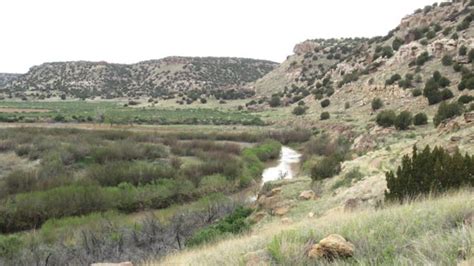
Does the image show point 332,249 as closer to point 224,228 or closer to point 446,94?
point 224,228

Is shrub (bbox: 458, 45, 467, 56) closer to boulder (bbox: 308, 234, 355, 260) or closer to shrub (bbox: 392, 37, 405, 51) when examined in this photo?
shrub (bbox: 392, 37, 405, 51)

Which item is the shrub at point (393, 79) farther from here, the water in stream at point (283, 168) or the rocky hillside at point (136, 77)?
the rocky hillside at point (136, 77)

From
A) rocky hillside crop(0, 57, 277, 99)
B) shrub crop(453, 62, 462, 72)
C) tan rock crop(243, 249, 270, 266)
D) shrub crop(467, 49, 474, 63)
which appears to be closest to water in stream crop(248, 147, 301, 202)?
shrub crop(453, 62, 462, 72)

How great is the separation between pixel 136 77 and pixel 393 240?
125 meters

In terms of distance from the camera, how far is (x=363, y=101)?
4044 cm

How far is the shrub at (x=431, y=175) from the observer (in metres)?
9.50

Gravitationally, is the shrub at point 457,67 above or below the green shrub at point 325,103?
above

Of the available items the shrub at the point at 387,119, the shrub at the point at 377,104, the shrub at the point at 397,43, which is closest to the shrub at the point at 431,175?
the shrub at the point at 387,119

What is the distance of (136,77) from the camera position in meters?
125

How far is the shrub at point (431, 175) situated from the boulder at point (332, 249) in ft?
14.6

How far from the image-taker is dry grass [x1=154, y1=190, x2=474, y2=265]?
4.84m

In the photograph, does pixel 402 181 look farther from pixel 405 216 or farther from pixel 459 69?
pixel 459 69

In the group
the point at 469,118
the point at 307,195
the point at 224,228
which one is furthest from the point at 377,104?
the point at 224,228

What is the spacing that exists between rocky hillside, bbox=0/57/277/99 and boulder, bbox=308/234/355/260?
100 meters
